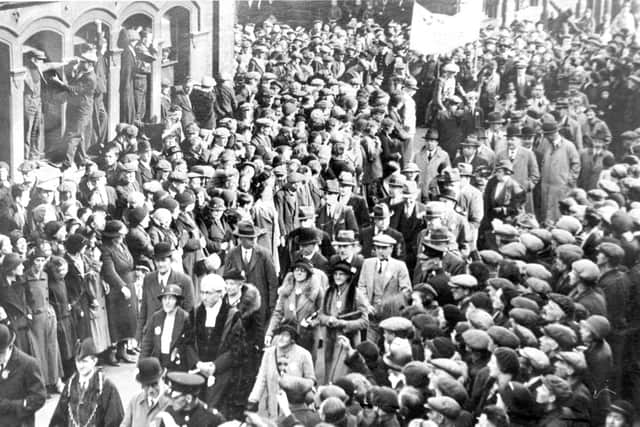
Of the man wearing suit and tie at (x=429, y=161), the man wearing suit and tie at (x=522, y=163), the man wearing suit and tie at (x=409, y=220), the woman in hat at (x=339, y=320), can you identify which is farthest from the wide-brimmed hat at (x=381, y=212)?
Result: the man wearing suit and tie at (x=522, y=163)

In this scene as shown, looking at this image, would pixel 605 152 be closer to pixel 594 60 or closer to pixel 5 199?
pixel 594 60

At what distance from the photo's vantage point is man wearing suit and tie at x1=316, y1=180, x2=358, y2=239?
9.30m

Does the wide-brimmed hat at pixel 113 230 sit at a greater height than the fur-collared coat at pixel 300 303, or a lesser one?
greater

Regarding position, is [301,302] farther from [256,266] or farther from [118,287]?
[118,287]

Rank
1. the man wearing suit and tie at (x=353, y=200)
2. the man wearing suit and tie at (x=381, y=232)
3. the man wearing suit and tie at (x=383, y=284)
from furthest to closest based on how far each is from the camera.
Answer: the man wearing suit and tie at (x=353, y=200) < the man wearing suit and tie at (x=381, y=232) < the man wearing suit and tie at (x=383, y=284)

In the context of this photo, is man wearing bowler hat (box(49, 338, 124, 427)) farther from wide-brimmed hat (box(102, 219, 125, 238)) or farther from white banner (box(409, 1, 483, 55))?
white banner (box(409, 1, 483, 55))

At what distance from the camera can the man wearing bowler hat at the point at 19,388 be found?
7.18 metres

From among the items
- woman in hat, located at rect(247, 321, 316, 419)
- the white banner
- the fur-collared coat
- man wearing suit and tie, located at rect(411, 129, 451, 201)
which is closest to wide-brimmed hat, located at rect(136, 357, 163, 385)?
woman in hat, located at rect(247, 321, 316, 419)

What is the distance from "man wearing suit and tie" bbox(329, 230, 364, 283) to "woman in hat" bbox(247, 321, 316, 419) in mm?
1237

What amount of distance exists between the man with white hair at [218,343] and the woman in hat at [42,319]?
46.4 inches

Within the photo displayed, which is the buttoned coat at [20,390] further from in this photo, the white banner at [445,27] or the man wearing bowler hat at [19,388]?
the white banner at [445,27]

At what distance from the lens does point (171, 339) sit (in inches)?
304

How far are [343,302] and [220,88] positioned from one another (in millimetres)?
4167

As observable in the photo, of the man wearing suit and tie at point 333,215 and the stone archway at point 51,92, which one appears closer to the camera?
the man wearing suit and tie at point 333,215
